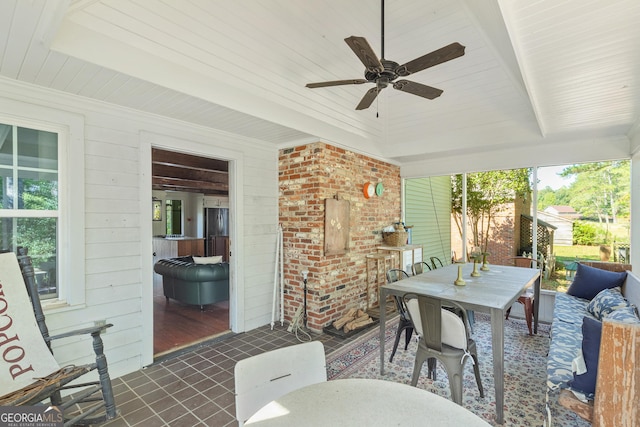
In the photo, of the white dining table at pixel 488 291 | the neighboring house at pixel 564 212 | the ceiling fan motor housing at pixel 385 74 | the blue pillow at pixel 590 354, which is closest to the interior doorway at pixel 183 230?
the white dining table at pixel 488 291

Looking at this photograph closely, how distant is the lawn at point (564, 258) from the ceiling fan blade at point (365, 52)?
159 inches

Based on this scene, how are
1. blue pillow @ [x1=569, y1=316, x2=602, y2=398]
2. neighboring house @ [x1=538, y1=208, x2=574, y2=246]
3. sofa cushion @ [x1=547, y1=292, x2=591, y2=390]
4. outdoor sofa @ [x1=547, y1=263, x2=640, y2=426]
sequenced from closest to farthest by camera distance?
outdoor sofa @ [x1=547, y1=263, x2=640, y2=426]
blue pillow @ [x1=569, y1=316, x2=602, y2=398]
sofa cushion @ [x1=547, y1=292, x2=591, y2=390]
neighboring house @ [x1=538, y1=208, x2=574, y2=246]

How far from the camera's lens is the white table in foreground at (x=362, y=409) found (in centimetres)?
107

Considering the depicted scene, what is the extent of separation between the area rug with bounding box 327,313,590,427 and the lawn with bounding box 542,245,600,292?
0.70m

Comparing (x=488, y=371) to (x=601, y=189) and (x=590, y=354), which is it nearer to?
(x=590, y=354)

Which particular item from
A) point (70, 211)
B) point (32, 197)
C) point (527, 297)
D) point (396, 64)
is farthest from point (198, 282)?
point (527, 297)

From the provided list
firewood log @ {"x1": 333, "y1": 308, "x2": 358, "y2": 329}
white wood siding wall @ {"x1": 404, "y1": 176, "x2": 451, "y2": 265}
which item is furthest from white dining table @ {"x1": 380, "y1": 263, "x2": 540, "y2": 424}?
white wood siding wall @ {"x1": 404, "y1": 176, "x2": 451, "y2": 265}

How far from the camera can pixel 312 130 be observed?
3547 millimetres

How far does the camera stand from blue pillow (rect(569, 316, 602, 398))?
5.33ft

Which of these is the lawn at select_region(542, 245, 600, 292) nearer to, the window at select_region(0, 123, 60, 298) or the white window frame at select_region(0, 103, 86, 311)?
the white window frame at select_region(0, 103, 86, 311)

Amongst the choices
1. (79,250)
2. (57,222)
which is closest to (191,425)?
(79,250)

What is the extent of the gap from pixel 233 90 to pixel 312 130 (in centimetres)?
106

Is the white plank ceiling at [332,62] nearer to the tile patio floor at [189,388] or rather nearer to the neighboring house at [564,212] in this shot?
the neighboring house at [564,212]

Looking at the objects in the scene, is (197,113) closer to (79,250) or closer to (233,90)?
(233,90)
